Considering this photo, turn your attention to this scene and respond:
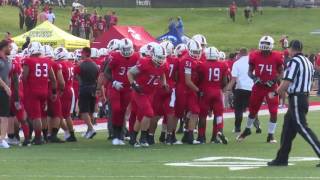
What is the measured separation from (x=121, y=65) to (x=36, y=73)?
152 cm

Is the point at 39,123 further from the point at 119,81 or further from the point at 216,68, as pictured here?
the point at 216,68

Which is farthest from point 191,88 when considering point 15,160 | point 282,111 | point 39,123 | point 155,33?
point 155,33

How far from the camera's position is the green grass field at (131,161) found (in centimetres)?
1149

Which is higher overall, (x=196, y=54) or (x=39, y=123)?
(x=196, y=54)

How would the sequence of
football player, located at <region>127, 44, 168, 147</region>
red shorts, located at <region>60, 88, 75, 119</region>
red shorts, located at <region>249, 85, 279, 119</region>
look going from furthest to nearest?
red shorts, located at <region>60, 88, 75, 119</region> < red shorts, located at <region>249, 85, 279, 119</region> < football player, located at <region>127, 44, 168, 147</region>

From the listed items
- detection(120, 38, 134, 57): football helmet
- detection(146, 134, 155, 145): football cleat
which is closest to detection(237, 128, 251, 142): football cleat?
detection(146, 134, 155, 145): football cleat

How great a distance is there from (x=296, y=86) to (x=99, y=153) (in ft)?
12.2

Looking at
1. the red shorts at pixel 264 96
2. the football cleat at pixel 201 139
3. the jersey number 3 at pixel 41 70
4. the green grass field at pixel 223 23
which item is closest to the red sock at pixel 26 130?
the jersey number 3 at pixel 41 70

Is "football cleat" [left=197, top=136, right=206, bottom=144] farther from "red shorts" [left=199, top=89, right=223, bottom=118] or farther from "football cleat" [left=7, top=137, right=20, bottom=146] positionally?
"football cleat" [left=7, top=137, right=20, bottom=146]

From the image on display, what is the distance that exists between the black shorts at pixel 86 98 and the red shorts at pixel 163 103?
1827 millimetres

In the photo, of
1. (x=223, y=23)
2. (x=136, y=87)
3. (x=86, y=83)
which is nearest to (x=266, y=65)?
(x=136, y=87)

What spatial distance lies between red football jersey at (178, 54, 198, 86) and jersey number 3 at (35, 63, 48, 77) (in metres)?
2.41

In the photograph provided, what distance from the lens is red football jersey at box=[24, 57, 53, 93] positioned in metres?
15.8

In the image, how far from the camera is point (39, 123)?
15.9 metres
